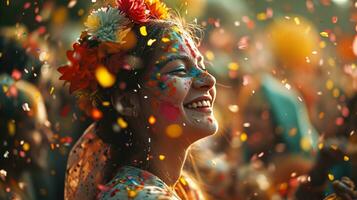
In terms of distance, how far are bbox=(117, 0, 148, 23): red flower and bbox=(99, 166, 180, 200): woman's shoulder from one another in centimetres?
56

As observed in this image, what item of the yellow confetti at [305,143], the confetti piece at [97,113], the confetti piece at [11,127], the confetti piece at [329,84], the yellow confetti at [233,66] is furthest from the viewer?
the confetti piece at [329,84]

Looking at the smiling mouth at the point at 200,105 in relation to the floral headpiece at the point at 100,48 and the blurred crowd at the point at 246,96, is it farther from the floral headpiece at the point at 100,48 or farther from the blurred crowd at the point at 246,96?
the blurred crowd at the point at 246,96

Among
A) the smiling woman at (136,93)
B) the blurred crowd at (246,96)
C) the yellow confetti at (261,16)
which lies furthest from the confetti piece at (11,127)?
the yellow confetti at (261,16)

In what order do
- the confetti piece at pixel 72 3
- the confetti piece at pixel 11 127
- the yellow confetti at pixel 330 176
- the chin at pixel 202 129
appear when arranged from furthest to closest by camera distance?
the yellow confetti at pixel 330 176 < the confetti piece at pixel 72 3 < the confetti piece at pixel 11 127 < the chin at pixel 202 129

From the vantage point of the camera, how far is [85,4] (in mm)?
4020

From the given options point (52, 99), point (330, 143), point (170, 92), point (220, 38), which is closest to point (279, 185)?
point (330, 143)

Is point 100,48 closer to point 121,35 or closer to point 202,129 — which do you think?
point 121,35

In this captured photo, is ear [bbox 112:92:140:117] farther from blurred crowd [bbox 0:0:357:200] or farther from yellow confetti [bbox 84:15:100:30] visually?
blurred crowd [bbox 0:0:357:200]

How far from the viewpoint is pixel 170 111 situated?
2.51 m

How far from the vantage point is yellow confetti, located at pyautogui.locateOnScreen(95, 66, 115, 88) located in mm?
2531

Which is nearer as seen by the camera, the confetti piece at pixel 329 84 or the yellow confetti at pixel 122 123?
the yellow confetti at pixel 122 123

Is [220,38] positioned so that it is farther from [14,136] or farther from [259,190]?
[14,136]

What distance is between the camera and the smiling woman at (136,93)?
8.23 ft

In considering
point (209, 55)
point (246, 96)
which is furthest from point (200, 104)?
point (246, 96)
